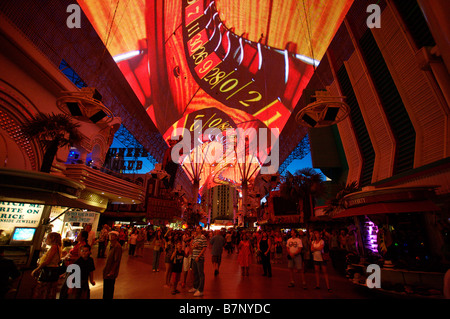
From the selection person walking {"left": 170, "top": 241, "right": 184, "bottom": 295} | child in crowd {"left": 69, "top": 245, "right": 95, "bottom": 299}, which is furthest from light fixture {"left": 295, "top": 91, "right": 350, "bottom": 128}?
child in crowd {"left": 69, "top": 245, "right": 95, "bottom": 299}

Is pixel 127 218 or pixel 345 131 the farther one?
pixel 127 218

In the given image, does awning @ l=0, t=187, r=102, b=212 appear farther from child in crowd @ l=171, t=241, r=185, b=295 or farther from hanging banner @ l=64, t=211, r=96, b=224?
child in crowd @ l=171, t=241, r=185, b=295

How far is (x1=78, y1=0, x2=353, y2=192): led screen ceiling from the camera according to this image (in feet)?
65.1

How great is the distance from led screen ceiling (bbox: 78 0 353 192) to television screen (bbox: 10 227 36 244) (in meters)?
13.8

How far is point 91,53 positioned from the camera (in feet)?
46.2

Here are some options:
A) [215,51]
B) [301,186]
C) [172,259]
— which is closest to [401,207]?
[301,186]

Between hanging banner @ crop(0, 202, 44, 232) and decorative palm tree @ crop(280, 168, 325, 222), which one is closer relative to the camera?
hanging banner @ crop(0, 202, 44, 232)

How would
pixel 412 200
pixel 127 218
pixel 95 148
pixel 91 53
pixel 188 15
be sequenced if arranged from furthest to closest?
1. pixel 127 218
2. pixel 188 15
3. pixel 95 148
4. pixel 91 53
5. pixel 412 200

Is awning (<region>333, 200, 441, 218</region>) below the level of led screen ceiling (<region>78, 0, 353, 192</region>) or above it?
below

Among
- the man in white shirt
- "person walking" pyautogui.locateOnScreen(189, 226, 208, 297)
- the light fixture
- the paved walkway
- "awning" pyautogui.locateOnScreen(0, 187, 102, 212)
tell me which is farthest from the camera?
"awning" pyautogui.locateOnScreen(0, 187, 102, 212)

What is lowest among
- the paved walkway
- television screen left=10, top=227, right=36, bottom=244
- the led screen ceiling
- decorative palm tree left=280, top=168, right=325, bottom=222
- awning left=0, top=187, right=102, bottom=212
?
the paved walkway

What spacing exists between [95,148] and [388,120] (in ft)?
68.5
